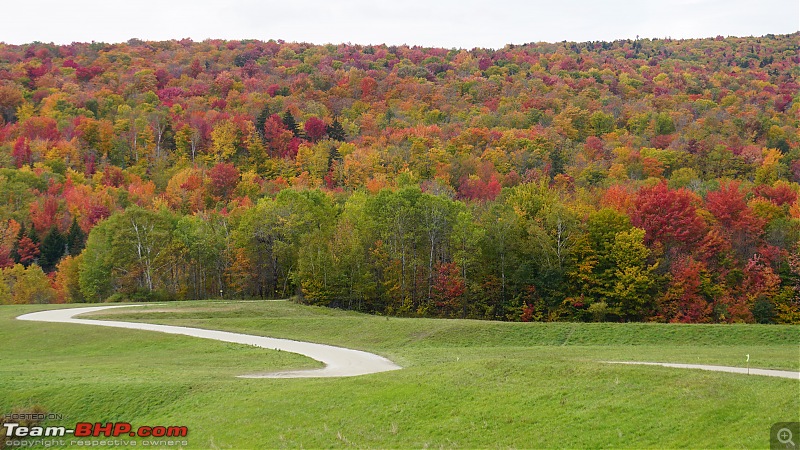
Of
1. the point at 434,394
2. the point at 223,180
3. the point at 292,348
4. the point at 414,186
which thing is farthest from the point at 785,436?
the point at 223,180

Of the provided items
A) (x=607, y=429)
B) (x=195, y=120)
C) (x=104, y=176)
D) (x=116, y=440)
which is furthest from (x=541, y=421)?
(x=195, y=120)

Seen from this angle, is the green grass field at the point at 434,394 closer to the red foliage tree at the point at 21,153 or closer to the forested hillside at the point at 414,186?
the forested hillside at the point at 414,186

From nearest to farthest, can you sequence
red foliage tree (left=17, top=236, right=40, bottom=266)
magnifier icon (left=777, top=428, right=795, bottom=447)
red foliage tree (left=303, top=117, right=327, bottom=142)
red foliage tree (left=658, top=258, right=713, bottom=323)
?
1. magnifier icon (left=777, top=428, right=795, bottom=447)
2. red foliage tree (left=658, top=258, right=713, bottom=323)
3. red foliage tree (left=17, top=236, right=40, bottom=266)
4. red foliage tree (left=303, top=117, right=327, bottom=142)

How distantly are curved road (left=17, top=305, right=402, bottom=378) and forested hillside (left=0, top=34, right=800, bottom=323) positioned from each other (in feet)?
65.5

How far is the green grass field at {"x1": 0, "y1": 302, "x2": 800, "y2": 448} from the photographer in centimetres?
1717

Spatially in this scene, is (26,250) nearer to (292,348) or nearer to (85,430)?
(292,348)

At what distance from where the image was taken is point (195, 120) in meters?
141

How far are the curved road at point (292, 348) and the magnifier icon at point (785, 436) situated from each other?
52.3 feet

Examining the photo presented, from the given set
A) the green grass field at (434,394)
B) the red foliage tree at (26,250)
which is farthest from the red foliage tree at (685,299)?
the red foliage tree at (26,250)

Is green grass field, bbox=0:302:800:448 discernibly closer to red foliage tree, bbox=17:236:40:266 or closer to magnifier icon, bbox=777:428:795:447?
magnifier icon, bbox=777:428:795:447

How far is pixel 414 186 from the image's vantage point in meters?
66.6

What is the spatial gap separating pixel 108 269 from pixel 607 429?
66923 millimetres

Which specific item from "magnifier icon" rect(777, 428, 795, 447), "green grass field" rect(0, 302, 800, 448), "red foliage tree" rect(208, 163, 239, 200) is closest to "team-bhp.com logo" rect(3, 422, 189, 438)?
"green grass field" rect(0, 302, 800, 448)

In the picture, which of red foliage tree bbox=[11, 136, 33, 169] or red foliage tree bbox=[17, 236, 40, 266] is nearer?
red foliage tree bbox=[17, 236, 40, 266]
